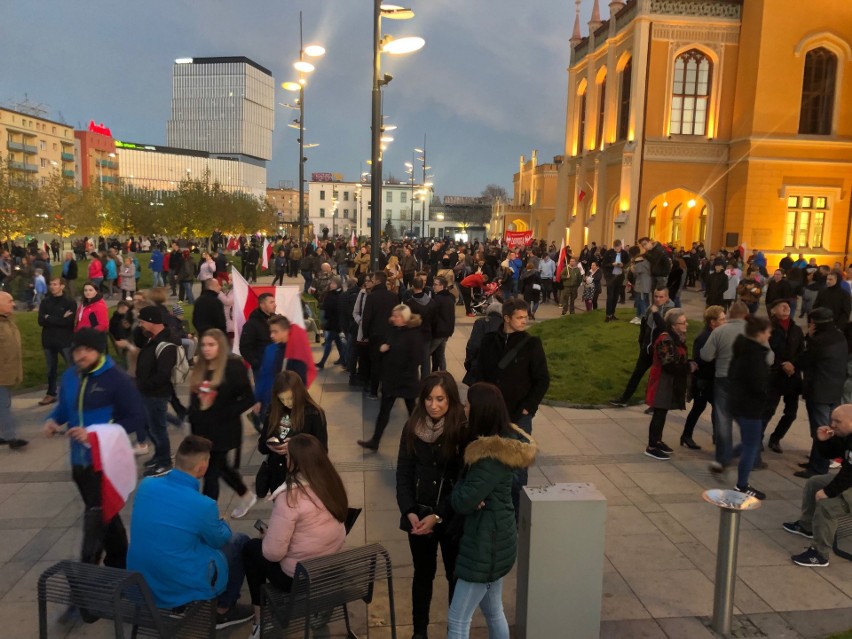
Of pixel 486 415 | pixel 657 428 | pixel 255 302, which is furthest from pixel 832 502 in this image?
pixel 255 302

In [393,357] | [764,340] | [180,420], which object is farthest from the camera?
[180,420]

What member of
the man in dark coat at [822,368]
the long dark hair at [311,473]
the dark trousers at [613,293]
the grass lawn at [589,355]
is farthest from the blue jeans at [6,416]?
the dark trousers at [613,293]

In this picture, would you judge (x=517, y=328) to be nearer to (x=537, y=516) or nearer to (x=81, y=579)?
(x=537, y=516)

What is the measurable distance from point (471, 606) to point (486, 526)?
0.50 m

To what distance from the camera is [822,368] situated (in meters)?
7.46

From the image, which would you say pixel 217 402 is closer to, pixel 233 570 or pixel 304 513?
pixel 233 570

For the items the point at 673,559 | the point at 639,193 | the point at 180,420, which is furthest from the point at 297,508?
the point at 639,193

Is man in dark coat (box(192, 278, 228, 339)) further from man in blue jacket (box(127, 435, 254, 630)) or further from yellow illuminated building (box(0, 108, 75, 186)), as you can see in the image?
yellow illuminated building (box(0, 108, 75, 186))

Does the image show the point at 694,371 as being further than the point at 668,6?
No

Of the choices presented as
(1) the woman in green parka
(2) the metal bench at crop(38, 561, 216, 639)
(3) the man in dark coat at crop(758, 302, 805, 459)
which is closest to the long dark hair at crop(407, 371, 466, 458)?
(1) the woman in green parka

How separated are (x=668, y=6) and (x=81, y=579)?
107ft

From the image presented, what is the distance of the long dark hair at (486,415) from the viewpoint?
4.13 m

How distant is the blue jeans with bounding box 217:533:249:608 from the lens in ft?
14.6

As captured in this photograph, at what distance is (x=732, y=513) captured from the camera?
443 centimetres
